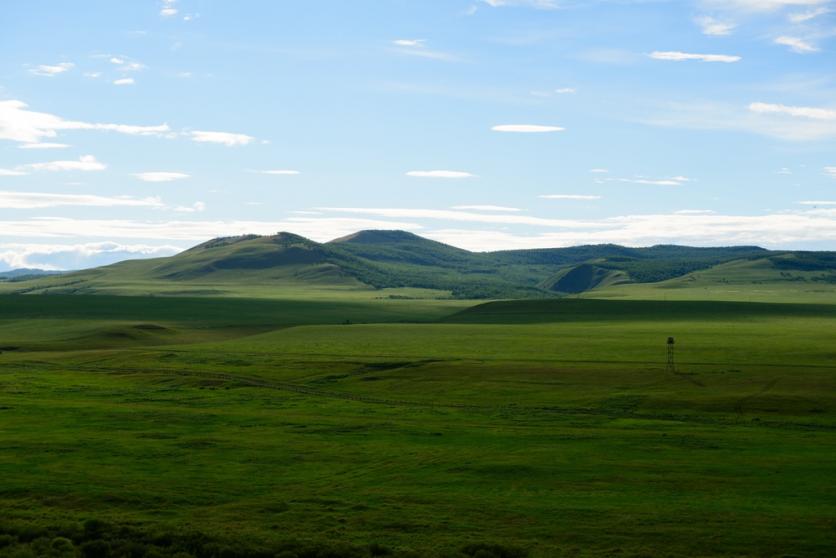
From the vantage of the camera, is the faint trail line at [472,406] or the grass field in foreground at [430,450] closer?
the grass field in foreground at [430,450]

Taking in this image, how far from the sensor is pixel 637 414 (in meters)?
70.4

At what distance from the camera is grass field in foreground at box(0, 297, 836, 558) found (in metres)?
38.9

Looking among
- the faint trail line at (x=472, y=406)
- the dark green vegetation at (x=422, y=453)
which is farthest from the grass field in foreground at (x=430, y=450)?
the faint trail line at (x=472, y=406)

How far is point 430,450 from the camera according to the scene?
178 feet

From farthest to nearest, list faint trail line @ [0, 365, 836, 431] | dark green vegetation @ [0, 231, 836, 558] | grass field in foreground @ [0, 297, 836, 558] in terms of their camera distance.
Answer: faint trail line @ [0, 365, 836, 431] → grass field in foreground @ [0, 297, 836, 558] → dark green vegetation @ [0, 231, 836, 558]

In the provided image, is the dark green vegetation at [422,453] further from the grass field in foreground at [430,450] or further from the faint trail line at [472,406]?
the faint trail line at [472,406]

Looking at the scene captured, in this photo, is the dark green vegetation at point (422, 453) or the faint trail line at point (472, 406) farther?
the faint trail line at point (472, 406)

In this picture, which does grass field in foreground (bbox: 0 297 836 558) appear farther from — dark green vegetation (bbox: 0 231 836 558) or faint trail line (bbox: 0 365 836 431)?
faint trail line (bbox: 0 365 836 431)

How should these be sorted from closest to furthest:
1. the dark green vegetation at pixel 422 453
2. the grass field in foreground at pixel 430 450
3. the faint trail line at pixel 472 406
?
the dark green vegetation at pixel 422 453 → the grass field in foreground at pixel 430 450 → the faint trail line at pixel 472 406

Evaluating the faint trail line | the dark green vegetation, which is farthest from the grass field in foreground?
the faint trail line

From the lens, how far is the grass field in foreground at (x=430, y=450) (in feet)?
128

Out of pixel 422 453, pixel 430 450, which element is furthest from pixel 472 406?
pixel 422 453

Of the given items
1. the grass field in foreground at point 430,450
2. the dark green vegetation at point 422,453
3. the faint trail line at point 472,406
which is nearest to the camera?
the dark green vegetation at point 422,453

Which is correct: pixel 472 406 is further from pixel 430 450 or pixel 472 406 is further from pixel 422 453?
pixel 422 453
